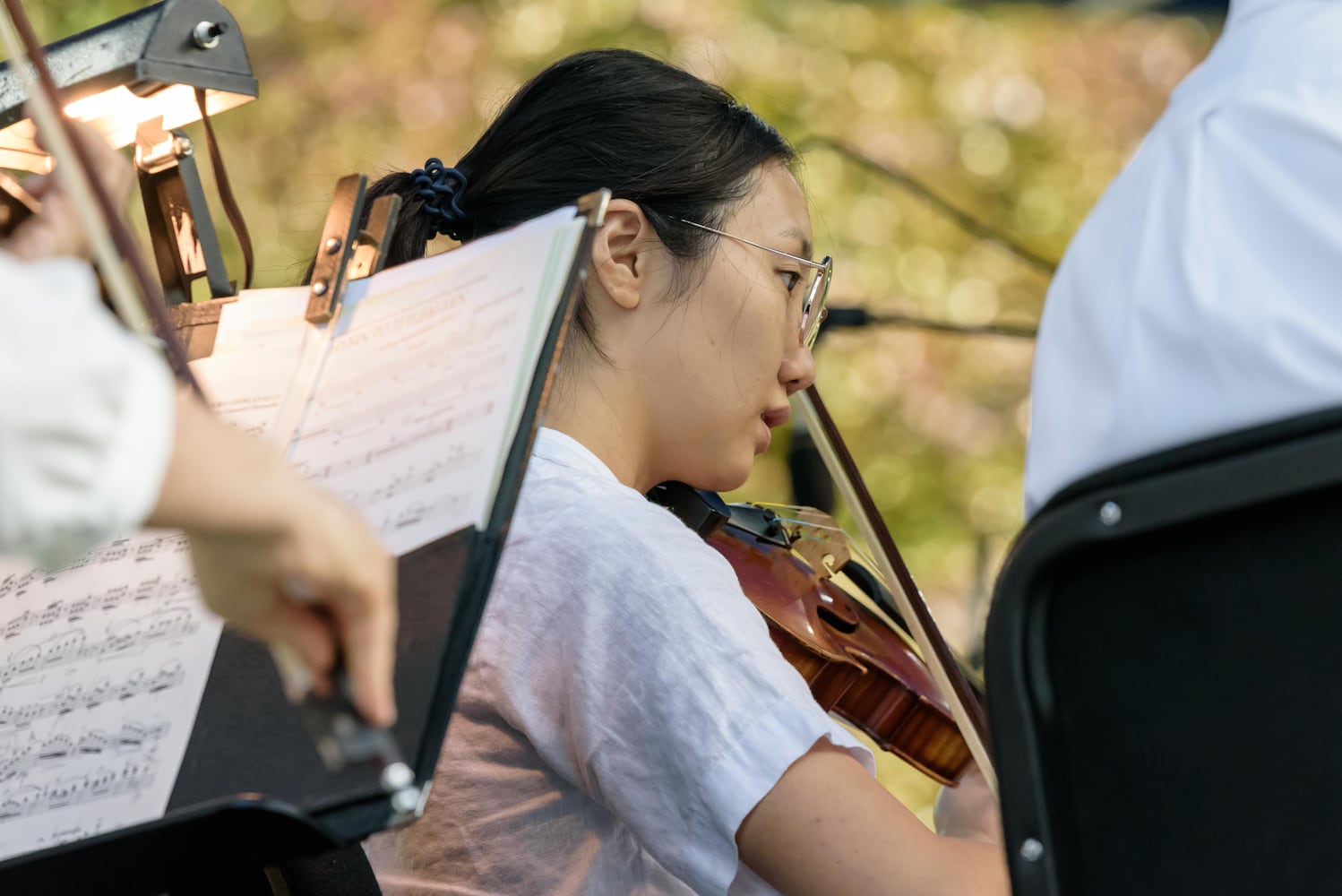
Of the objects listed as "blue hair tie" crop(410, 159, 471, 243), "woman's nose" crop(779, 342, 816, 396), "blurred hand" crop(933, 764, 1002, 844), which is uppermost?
"blue hair tie" crop(410, 159, 471, 243)

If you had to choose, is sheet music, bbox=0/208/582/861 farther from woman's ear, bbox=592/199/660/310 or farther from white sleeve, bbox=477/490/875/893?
woman's ear, bbox=592/199/660/310

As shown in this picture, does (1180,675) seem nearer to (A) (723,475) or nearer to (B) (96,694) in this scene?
(B) (96,694)

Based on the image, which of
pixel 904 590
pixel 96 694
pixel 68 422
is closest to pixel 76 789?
pixel 96 694

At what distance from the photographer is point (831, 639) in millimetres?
1397

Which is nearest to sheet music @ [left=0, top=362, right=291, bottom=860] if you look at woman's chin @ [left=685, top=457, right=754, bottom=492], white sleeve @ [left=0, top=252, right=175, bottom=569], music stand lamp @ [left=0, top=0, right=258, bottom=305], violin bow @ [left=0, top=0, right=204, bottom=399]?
music stand lamp @ [left=0, top=0, right=258, bottom=305]

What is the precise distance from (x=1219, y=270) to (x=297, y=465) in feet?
1.75

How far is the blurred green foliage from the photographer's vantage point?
379 centimetres

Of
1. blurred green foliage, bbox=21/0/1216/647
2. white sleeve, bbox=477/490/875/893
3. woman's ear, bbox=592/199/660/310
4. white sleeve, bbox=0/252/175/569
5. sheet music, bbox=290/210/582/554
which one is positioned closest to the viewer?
white sleeve, bbox=0/252/175/569

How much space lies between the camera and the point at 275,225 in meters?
3.78

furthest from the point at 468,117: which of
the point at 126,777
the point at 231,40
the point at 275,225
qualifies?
the point at 126,777

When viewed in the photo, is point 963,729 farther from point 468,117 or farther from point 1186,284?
point 468,117

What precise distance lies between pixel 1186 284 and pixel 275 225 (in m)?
3.48

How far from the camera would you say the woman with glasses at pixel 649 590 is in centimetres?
89

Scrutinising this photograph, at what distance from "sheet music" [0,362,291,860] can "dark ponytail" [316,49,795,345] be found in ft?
1.37
